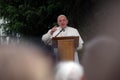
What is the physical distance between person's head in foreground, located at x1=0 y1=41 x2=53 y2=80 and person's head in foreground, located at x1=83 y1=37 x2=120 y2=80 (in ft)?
3.39

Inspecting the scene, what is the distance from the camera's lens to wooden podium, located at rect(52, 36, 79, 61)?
8.47 m

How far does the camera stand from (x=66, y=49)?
28.1ft

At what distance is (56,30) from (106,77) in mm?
2591

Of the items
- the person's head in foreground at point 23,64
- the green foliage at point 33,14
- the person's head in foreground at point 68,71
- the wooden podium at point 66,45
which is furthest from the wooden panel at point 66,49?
the green foliage at point 33,14

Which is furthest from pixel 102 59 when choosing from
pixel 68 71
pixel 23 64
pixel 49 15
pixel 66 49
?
pixel 66 49

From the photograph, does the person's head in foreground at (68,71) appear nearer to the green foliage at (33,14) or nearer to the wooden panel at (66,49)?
the wooden panel at (66,49)

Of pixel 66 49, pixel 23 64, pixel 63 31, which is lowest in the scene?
pixel 23 64

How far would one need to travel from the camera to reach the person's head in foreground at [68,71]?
28.2 ft

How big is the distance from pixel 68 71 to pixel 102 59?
2667 millimetres

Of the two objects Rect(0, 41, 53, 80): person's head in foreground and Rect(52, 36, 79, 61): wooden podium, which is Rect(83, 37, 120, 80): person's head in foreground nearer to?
Rect(0, 41, 53, 80): person's head in foreground

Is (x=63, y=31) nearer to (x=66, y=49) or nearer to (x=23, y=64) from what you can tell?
(x=66, y=49)

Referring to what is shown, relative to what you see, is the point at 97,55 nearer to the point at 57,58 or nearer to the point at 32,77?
the point at 32,77

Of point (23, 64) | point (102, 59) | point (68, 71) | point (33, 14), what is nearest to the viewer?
point (68, 71)

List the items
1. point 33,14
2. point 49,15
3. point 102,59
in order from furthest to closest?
point 49,15, point 33,14, point 102,59
